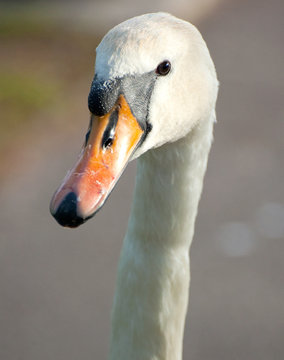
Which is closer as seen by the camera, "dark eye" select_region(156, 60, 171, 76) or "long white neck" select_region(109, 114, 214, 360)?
"dark eye" select_region(156, 60, 171, 76)

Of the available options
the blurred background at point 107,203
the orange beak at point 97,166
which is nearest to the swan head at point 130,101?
the orange beak at point 97,166

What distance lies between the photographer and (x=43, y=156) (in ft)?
17.7

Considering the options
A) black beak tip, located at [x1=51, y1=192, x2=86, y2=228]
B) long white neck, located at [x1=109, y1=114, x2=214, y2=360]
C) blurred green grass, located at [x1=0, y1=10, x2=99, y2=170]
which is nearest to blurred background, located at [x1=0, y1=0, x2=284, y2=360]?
blurred green grass, located at [x1=0, y1=10, x2=99, y2=170]

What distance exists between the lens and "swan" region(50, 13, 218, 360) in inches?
58.6

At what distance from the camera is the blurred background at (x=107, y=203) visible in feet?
12.8

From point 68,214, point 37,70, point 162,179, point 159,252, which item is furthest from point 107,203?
point 68,214

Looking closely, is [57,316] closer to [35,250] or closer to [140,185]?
[35,250]

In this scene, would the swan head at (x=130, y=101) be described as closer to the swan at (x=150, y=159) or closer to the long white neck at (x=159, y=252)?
the swan at (x=150, y=159)

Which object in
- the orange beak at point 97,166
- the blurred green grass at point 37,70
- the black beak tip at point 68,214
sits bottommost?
the black beak tip at point 68,214

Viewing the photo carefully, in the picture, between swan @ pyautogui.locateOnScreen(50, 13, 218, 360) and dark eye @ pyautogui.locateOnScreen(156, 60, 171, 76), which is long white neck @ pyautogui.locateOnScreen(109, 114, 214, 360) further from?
dark eye @ pyautogui.locateOnScreen(156, 60, 171, 76)

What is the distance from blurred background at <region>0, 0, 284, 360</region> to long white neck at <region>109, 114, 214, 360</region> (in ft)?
6.07

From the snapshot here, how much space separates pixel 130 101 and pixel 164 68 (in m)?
0.13

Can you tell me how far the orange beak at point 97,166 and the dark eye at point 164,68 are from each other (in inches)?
5.0

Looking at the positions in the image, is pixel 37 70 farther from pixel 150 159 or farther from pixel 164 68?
pixel 164 68
